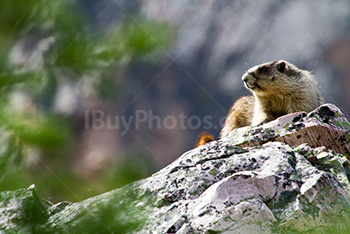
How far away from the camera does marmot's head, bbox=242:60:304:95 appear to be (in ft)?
18.6

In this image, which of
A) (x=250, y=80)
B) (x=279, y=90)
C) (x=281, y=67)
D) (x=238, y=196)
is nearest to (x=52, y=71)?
(x=238, y=196)

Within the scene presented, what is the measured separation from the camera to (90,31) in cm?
119

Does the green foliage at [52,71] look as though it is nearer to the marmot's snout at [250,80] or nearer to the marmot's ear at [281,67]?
the marmot's snout at [250,80]

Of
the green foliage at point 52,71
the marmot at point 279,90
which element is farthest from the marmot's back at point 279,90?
the green foliage at point 52,71

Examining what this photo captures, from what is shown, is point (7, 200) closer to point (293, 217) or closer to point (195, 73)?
point (293, 217)

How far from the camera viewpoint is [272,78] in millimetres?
5758

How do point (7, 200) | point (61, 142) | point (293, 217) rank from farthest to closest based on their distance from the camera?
1. point (293, 217)
2. point (7, 200)
3. point (61, 142)

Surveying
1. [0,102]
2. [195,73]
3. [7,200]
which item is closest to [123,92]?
[0,102]

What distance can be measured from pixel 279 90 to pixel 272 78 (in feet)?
0.60

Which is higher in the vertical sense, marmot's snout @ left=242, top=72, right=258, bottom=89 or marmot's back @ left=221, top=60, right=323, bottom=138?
marmot's snout @ left=242, top=72, right=258, bottom=89

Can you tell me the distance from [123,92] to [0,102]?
32cm

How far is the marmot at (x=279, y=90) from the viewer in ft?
18.1

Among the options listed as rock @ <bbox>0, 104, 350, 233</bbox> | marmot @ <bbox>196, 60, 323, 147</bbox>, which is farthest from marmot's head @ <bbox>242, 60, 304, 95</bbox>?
rock @ <bbox>0, 104, 350, 233</bbox>

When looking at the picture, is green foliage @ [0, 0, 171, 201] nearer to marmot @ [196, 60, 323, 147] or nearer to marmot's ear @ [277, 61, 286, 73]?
marmot @ [196, 60, 323, 147]
